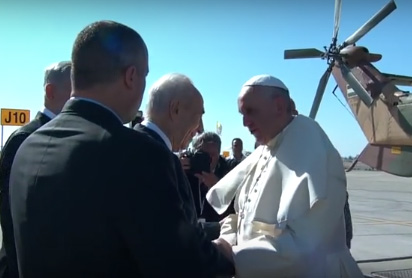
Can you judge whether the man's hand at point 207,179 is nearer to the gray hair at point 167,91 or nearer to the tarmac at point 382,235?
the gray hair at point 167,91

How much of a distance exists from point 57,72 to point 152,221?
75.9 inches

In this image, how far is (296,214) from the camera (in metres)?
2.13

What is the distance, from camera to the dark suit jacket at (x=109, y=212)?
4.37ft

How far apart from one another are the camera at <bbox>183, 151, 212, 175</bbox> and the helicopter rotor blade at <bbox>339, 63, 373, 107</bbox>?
29.8 ft

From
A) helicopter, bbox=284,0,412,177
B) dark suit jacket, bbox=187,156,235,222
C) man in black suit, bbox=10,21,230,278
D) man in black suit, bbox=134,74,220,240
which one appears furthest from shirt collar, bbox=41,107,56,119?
helicopter, bbox=284,0,412,177

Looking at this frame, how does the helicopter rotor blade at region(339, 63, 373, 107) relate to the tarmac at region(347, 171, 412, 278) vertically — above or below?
above

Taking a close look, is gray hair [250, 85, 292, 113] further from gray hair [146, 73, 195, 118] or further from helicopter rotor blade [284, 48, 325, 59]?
helicopter rotor blade [284, 48, 325, 59]

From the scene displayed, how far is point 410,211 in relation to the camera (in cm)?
1495

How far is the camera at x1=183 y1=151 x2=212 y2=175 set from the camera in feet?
13.9

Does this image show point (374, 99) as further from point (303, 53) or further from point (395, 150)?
point (303, 53)

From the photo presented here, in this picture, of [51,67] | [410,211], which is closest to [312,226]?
[51,67]

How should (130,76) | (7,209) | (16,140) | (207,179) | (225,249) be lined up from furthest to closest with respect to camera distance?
1. (207,179)
2. (16,140)
3. (7,209)
4. (225,249)
5. (130,76)

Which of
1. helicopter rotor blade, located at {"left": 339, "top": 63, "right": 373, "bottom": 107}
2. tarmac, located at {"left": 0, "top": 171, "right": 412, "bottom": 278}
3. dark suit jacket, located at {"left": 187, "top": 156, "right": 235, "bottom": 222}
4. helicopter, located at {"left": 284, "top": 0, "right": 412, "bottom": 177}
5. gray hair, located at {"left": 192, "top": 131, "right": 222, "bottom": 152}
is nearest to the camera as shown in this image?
dark suit jacket, located at {"left": 187, "top": 156, "right": 235, "bottom": 222}

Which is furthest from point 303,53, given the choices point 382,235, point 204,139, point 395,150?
point 204,139
